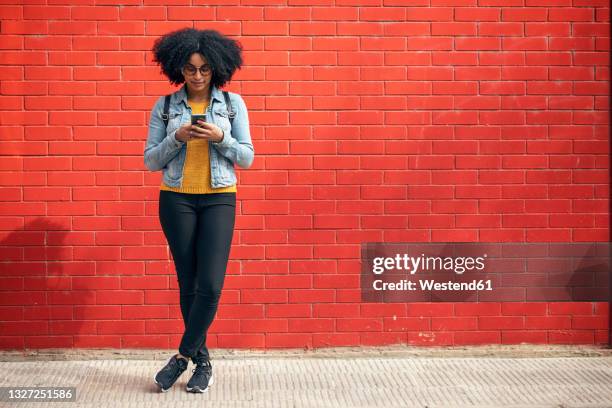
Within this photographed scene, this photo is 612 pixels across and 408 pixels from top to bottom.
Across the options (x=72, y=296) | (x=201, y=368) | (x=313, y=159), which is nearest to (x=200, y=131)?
(x=313, y=159)

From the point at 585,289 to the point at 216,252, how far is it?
276cm

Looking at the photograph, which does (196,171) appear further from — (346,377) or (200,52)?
(346,377)

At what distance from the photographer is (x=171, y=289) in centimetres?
613

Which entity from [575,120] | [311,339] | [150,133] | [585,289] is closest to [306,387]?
[311,339]

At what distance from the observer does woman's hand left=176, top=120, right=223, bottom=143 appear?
4.95 m

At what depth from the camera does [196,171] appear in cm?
518

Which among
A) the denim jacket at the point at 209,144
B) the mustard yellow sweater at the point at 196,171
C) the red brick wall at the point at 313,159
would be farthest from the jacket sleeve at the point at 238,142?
the red brick wall at the point at 313,159

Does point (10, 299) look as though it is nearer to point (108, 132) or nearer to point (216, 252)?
point (108, 132)

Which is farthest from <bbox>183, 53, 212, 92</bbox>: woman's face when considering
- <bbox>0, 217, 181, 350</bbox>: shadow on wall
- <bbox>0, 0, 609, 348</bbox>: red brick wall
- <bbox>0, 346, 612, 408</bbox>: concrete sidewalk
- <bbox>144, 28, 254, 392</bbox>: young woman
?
<bbox>0, 346, 612, 408</bbox>: concrete sidewalk

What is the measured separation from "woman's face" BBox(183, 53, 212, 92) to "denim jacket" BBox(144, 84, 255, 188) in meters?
0.11

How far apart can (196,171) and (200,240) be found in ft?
1.33

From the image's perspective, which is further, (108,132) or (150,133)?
(108,132)

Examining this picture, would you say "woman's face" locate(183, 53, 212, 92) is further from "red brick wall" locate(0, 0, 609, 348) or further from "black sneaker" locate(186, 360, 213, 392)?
"black sneaker" locate(186, 360, 213, 392)

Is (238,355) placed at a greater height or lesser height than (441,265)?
lesser
